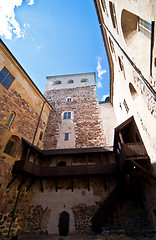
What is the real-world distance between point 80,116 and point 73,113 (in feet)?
3.29

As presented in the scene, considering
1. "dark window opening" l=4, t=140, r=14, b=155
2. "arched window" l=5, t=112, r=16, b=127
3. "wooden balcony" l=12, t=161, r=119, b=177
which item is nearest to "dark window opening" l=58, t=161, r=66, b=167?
"wooden balcony" l=12, t=161, r=119, b=177

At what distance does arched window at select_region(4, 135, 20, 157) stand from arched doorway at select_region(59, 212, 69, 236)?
5124 millimetres

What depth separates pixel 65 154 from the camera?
9312 mm

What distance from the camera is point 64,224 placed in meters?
7.25

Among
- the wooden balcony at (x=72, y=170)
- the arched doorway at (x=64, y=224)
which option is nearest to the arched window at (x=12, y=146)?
the wooden balcony at (x=72, y=170)

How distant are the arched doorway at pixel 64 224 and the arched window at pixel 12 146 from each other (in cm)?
512

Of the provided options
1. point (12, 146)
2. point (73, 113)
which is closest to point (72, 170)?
point (12, 146)

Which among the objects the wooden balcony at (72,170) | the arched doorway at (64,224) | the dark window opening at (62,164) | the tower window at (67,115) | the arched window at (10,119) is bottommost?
the arched doorway at (64,224)

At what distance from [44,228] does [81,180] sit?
3548mm

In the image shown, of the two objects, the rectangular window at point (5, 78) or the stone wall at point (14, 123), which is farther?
the rectangular window at point (5, 78)

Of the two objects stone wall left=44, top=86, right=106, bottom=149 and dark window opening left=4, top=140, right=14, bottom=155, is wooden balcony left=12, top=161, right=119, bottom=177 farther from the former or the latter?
stone wall left=44, top=86, right=106, bottom=149

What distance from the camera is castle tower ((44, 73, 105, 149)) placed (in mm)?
11383

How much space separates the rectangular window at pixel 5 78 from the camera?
8.02 metres

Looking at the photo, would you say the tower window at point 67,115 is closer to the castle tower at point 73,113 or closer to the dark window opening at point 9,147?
the castle tower at point 73,113
